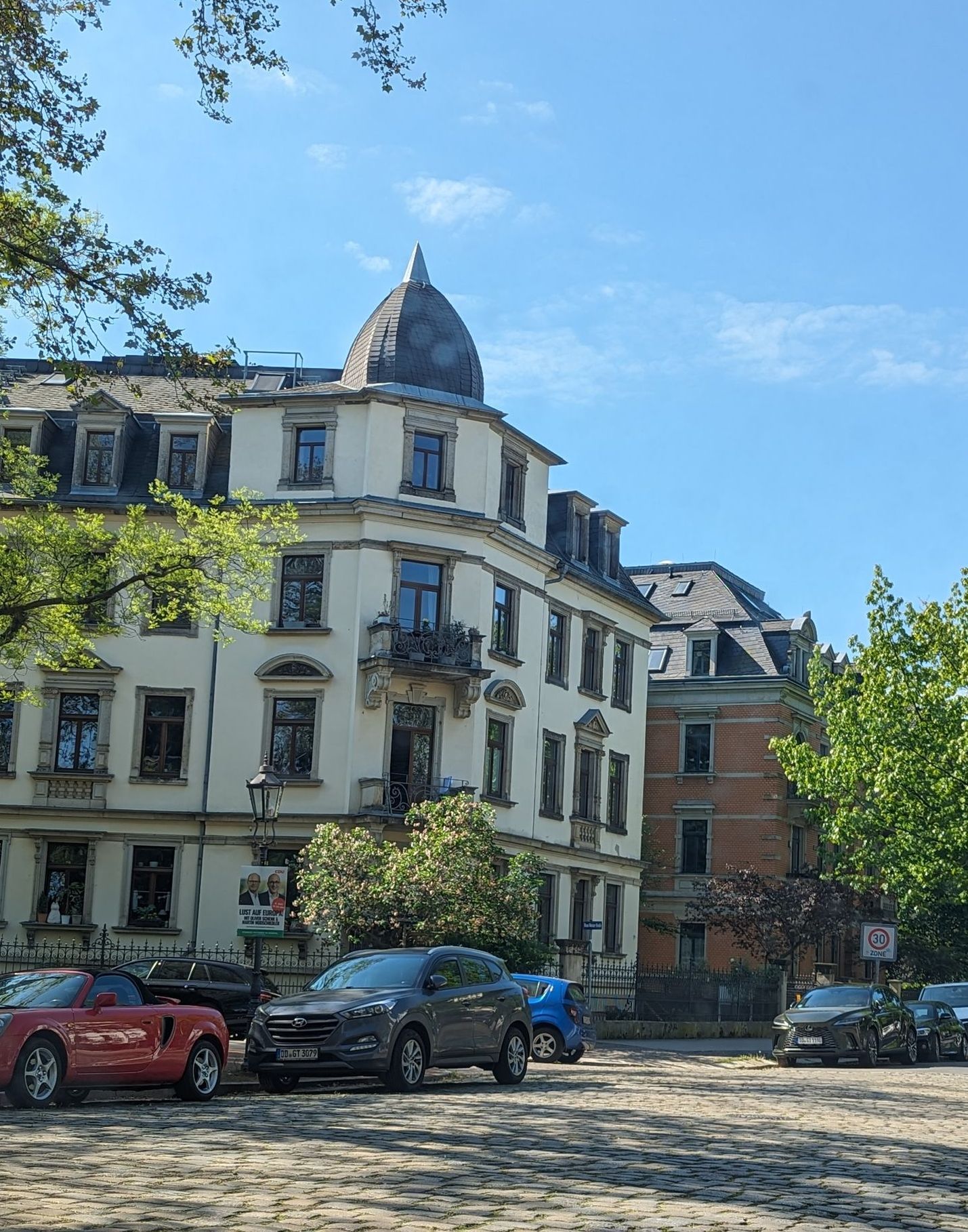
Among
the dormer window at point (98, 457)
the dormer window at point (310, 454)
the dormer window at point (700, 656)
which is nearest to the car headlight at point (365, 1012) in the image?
the dormer window at point (310, 454)

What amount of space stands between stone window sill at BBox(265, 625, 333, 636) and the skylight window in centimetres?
2380

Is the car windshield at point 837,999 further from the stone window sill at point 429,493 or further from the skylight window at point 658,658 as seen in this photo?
the skylight window at point 658,658

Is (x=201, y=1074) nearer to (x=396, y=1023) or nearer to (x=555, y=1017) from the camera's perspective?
(x=396, y=1023)

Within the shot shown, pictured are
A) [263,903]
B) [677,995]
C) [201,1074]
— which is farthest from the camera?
[677,995]

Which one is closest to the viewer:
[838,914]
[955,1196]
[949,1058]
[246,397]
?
[955,1196]

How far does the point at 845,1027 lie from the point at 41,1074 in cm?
1881

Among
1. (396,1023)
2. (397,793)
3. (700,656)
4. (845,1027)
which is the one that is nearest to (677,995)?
(397,793)

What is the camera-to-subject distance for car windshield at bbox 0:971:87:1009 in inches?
634

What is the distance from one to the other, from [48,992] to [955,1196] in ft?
30.0

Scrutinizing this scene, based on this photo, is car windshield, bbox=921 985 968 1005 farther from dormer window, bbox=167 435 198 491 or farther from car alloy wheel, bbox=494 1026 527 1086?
car alloy wheel, bbox=494 1026 527 1086

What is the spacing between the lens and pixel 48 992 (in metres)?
16.3

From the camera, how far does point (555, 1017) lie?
1041 inches

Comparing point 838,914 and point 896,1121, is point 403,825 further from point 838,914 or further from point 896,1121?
point 896,1121

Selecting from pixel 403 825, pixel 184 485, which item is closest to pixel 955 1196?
pixel 403 825
